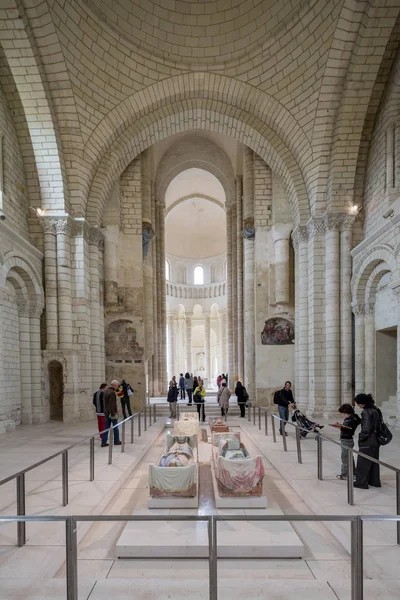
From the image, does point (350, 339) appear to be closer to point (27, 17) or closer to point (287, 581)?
point (287, 581)

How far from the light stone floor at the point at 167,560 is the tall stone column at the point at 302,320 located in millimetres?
7452

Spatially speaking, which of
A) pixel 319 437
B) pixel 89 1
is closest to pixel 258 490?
pixel 319 437

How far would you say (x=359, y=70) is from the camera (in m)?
12.2

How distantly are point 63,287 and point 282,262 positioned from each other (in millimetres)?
8928

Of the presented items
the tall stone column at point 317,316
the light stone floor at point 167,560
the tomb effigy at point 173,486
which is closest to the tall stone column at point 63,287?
the light stone floor at point 167,560

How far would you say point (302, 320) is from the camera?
589 inches

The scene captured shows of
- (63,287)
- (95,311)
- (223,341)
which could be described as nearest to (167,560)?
(63,287)

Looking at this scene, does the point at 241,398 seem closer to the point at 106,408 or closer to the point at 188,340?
the point at 106,408

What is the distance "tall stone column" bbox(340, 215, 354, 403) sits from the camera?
13695mm

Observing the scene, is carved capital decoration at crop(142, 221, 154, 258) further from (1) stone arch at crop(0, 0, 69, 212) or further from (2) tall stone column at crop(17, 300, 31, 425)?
(2) tall stone column at crop(17, 300, 31, 425)

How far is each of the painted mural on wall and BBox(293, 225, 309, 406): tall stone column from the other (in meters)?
1.34

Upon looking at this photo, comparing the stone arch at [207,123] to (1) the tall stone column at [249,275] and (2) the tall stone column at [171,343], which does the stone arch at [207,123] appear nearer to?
(1) the tall stone column at [249,275]

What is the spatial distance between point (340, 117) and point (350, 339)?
7.65 meters

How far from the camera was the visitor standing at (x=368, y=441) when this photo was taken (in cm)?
573
